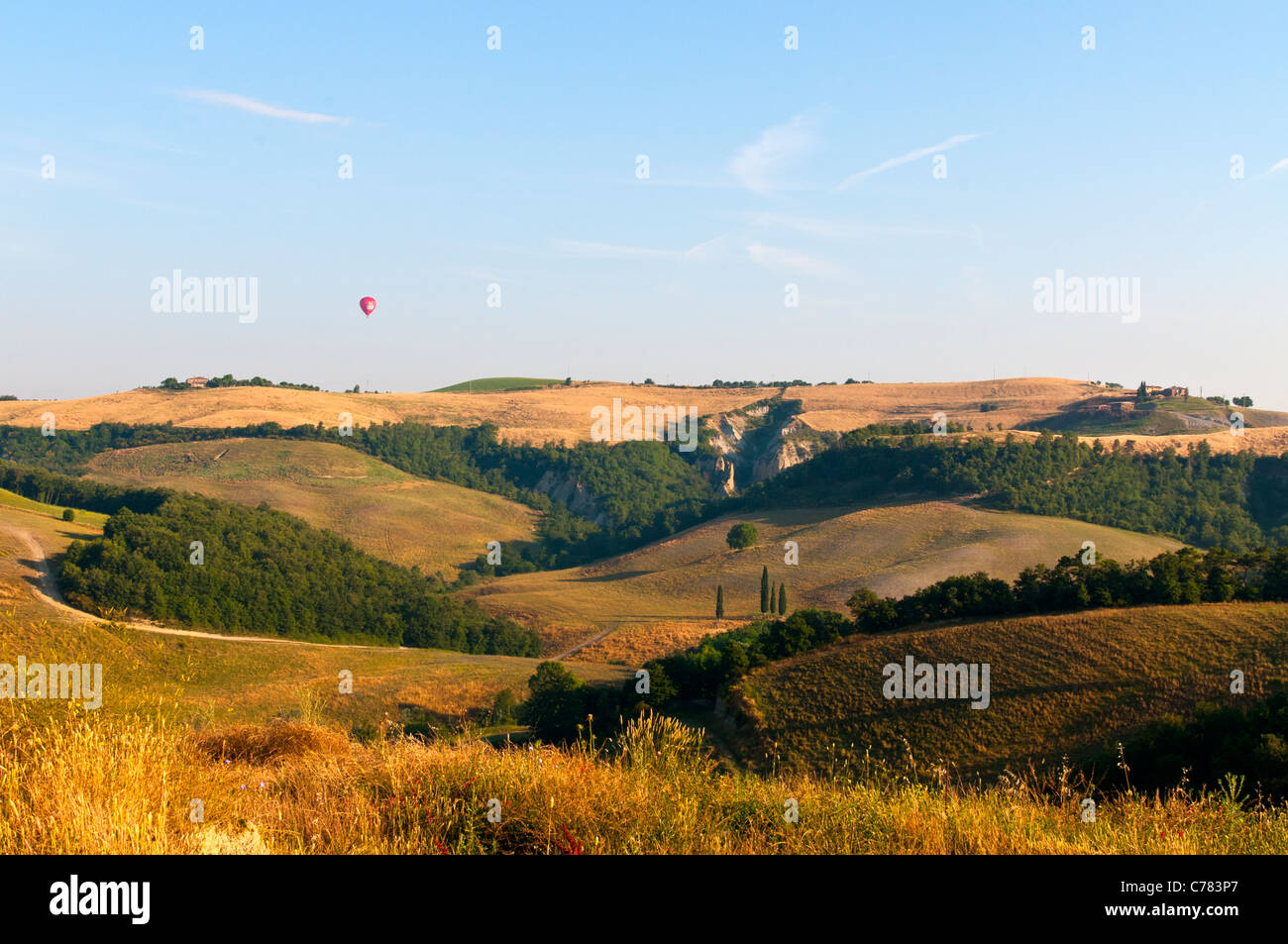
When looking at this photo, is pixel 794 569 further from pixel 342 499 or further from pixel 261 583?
pixel 342 499

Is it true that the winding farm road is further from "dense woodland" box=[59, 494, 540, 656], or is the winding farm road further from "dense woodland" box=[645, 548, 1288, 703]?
"dense woodland" box=[645, 548, 1288, 703]

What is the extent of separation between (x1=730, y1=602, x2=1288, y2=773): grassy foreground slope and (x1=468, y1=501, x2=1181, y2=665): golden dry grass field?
39.9 m

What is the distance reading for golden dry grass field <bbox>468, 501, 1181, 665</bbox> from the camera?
106 meters

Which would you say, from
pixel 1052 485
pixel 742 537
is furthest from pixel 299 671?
pixel 1052 485

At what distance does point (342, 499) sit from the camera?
178m

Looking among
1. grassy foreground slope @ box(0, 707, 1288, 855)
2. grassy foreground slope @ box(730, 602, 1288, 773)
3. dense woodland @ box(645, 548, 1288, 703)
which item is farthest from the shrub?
grassy foreground slope @ box(0, 707, 1288, 855)

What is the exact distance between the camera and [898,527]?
432 feet

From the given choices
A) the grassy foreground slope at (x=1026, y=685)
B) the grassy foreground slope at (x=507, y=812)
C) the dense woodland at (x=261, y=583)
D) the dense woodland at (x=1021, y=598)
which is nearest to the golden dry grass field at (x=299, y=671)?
the dense woodland at (x=261, y=583)

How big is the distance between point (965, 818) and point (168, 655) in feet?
230

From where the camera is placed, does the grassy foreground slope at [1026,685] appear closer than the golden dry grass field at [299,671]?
Yes

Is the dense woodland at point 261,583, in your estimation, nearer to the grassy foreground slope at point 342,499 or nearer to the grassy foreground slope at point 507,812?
the grassy foreground slope at point 342,499

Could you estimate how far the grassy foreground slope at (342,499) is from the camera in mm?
161000

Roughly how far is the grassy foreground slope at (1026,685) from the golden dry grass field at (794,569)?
39.9m
